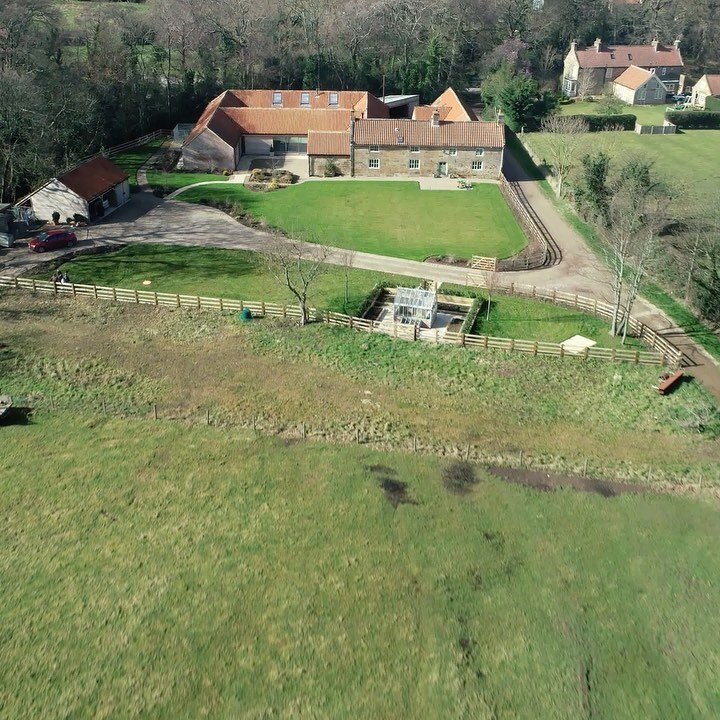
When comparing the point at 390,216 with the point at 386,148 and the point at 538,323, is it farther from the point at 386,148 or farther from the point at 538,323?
the point at 538,323

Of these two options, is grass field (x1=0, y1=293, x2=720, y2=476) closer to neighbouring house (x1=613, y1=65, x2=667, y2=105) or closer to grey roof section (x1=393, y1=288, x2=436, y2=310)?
grey roof section (x1=393, y1=288, x2=436, y2=310)

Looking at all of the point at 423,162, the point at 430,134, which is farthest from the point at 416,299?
the point at 430,134

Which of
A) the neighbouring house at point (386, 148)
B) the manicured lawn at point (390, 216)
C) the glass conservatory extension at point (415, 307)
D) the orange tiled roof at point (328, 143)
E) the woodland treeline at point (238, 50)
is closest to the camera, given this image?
the glass conservatory extension at point (415, 307)

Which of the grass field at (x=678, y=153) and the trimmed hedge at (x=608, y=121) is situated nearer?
the grass field at (x=678, y=153)

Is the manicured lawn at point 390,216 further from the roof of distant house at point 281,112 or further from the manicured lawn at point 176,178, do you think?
the roof of distant house at point 281,112

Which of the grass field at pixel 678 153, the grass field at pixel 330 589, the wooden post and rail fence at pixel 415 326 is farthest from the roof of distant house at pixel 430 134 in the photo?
the grass field at pixel 330 589

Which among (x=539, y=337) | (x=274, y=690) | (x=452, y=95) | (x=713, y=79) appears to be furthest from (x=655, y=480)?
(x=713, y=79)
